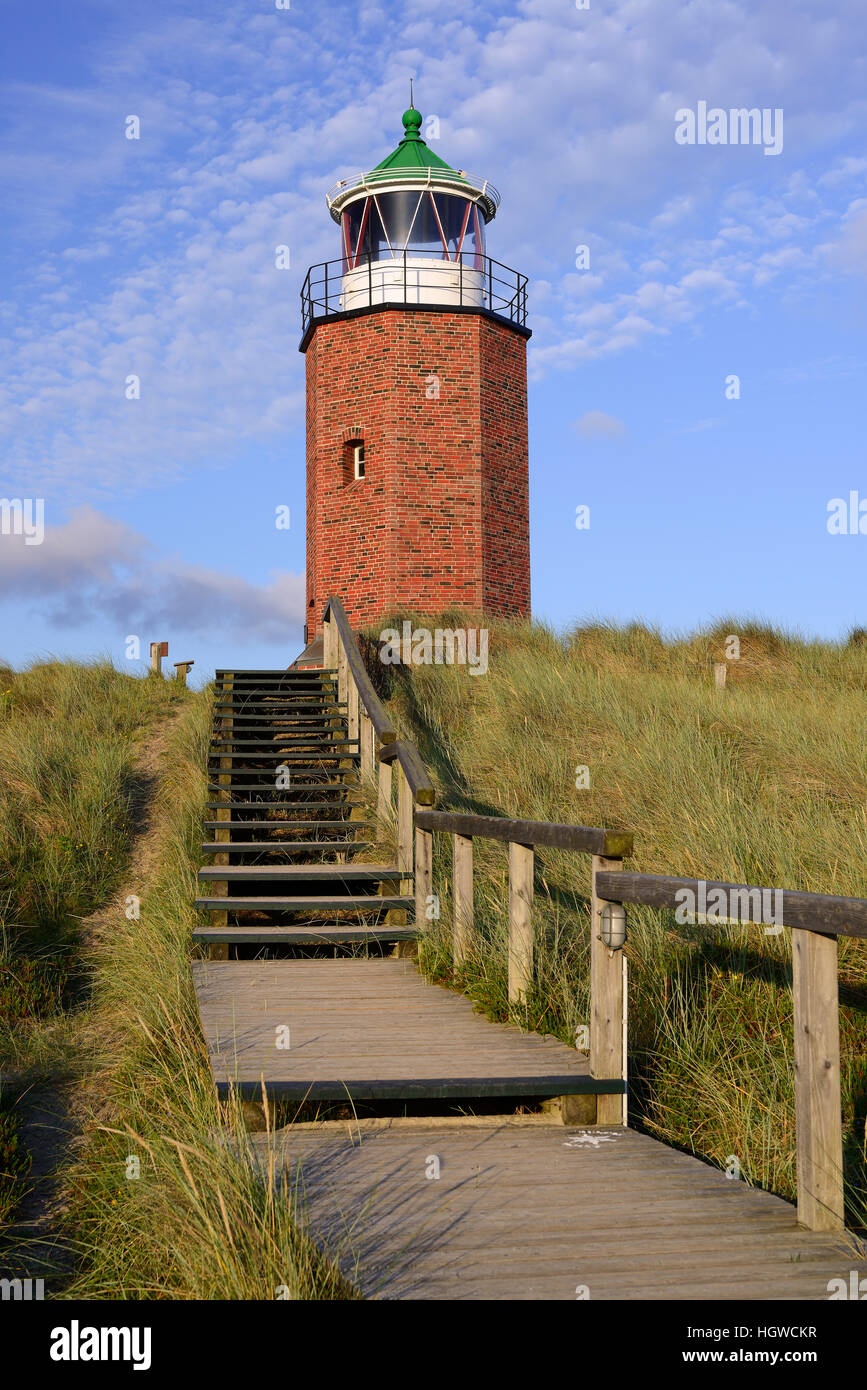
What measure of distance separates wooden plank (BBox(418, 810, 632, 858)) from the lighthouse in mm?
12977

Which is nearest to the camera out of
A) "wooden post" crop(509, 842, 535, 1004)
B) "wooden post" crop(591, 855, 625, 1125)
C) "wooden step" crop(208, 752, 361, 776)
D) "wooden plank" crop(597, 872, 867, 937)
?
"wooden plank" crop(597, 872, 867, 937)

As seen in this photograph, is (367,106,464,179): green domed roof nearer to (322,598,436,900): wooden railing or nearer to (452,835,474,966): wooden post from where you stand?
(322,598,436,900): wooden railing

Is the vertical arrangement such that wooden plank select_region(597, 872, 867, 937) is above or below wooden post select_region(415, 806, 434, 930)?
above

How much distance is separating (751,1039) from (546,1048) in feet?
3.04

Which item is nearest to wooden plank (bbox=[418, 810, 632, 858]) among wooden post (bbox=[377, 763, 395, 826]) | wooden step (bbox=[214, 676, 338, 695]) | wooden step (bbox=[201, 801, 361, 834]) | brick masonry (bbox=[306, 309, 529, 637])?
wooden post (bbox=[377, 763, 395, 826])

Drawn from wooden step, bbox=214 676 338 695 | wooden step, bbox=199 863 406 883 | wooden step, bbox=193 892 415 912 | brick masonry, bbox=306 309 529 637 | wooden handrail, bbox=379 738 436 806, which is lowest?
wooden step, bbox=193 892 415 912

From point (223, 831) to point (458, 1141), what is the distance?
6.04 meters

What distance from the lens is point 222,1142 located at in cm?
322

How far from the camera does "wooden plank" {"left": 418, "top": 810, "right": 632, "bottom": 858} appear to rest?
442cm

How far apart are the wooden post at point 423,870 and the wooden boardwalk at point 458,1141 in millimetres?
18

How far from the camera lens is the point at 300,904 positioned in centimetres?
766

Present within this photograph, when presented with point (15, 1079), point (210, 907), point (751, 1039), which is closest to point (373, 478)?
point (210, 907)
